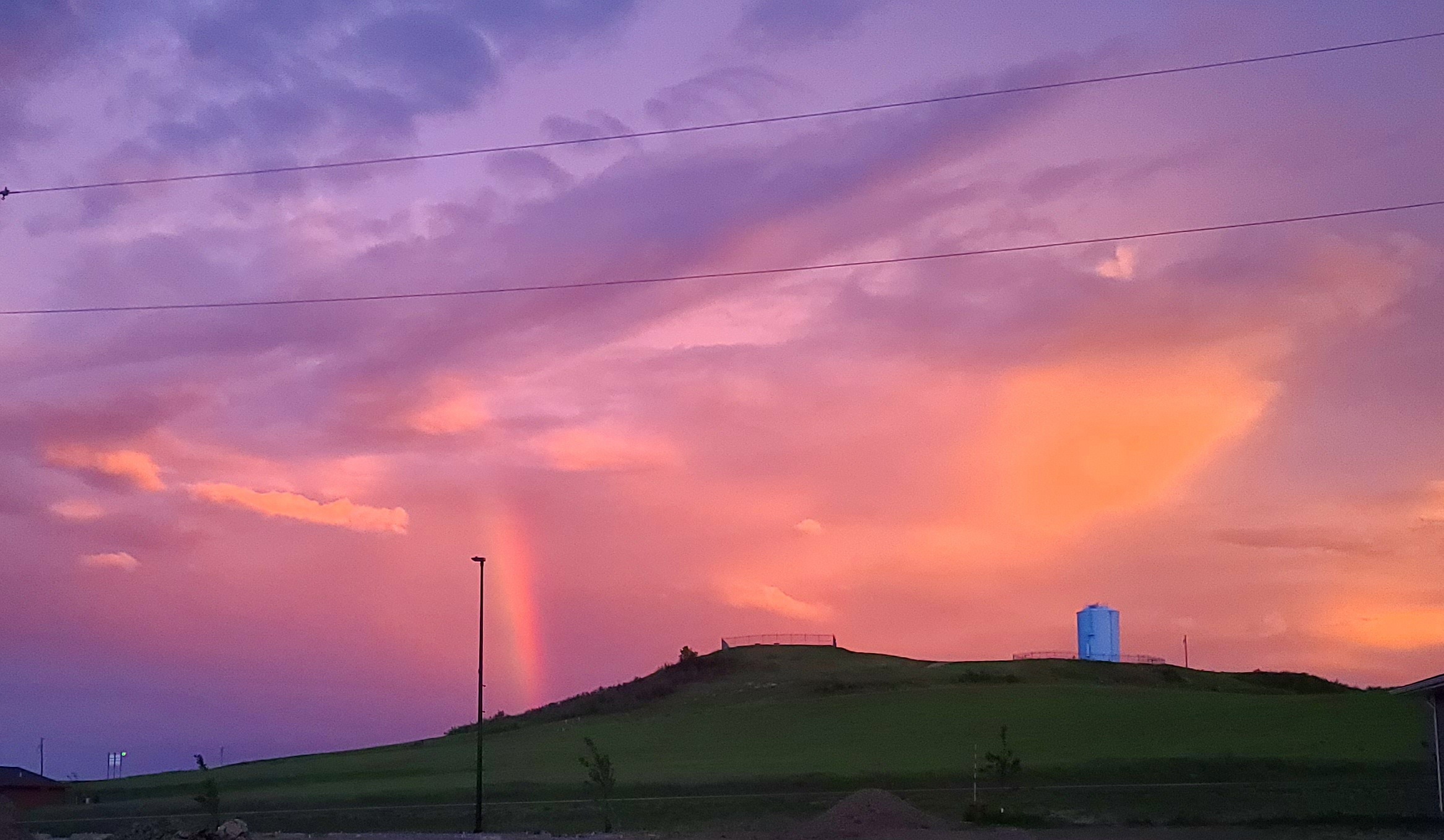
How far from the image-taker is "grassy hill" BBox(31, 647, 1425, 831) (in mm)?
73562

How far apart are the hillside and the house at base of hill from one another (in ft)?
64.1

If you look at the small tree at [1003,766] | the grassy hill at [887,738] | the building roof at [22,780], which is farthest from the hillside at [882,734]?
the building roof at [22,780]

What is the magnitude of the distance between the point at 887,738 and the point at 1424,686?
167ft

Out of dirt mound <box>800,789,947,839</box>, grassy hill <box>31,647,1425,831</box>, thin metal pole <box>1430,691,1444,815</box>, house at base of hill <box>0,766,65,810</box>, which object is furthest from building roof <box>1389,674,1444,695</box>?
house at base of hill <box>0,766,65,810</box>

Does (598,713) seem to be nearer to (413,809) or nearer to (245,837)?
(413,809)

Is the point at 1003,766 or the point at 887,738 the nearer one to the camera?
the point at 1003,766

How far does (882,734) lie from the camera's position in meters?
94.2

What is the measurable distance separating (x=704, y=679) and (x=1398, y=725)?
78.6 meters

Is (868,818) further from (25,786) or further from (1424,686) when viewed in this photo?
(25,786)

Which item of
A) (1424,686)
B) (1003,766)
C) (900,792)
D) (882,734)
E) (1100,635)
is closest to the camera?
(1424,686)

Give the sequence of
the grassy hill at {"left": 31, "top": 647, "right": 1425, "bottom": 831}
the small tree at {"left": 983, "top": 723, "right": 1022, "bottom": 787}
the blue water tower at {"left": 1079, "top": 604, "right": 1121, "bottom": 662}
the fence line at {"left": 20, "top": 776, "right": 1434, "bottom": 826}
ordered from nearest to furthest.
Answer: the fence line at {"left": 20, "top": 776, "right": 1434, "bottom": 826} → the small tree at {"left": 983, "top": 723, "right": 1022, "bottom": 787} → the grassy hill at {"left": 31, "top": 647, "right": 1425, "bottom": 831} → the blue water tower at {"left": 1079, "top": 604, "right": 1121, "bottom": 662}

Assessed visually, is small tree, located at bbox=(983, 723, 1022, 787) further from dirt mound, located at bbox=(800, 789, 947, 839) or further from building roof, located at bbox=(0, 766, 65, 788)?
building roof, located at bbox=(0, 766, 65, 788)

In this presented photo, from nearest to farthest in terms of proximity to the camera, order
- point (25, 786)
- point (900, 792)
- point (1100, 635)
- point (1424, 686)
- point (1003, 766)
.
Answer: point (1424, 686) → point (25, 786) → point (1003, 766) → point (900, 792) → point (1100, 635)

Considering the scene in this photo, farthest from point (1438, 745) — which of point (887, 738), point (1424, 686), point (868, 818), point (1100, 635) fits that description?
point (1100, 635)
